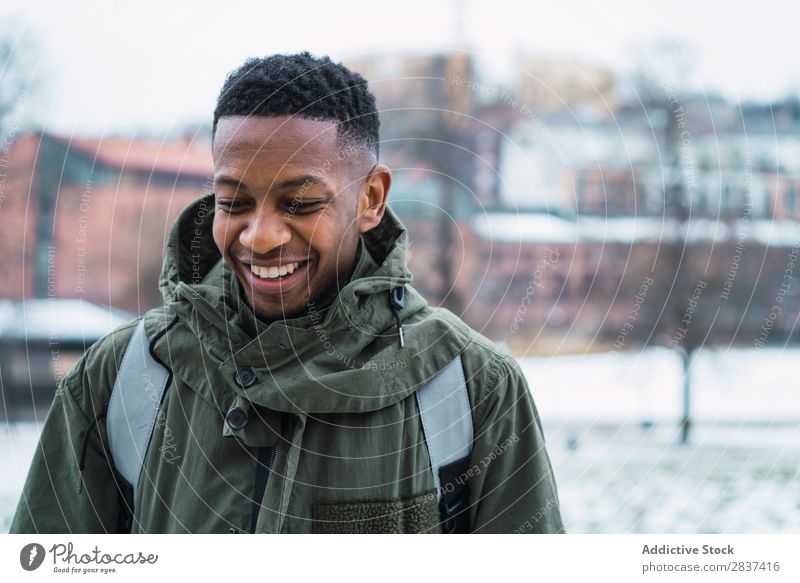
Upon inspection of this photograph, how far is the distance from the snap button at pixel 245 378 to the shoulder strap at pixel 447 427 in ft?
0.74

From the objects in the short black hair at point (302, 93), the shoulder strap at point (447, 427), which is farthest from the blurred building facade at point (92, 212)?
the shoulder strap at point (447, 427)

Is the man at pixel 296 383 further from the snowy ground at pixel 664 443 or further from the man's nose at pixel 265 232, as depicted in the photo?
the snowy ground at pixel 664 443

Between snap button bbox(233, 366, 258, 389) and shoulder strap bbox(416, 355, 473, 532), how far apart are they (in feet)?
0.74

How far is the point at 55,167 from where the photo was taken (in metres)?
2.43

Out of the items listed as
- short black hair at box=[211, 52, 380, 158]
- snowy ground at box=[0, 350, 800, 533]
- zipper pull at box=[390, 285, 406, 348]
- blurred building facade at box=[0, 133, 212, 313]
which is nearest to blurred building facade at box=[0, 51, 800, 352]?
blurred building facade at box=[0, 133, 212, 313]

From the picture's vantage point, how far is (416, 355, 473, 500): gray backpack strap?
1.11 metres

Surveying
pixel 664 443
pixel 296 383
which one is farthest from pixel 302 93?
pixel 664 443

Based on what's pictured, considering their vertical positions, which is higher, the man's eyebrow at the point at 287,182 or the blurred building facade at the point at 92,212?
the man's eyebrow at the point at 287,182

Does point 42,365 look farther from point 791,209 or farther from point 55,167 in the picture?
point 791,209

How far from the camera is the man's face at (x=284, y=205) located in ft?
3.57

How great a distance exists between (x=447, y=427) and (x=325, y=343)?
200 millimetres

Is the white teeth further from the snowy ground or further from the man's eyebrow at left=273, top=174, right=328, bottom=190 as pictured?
the snowy ground
